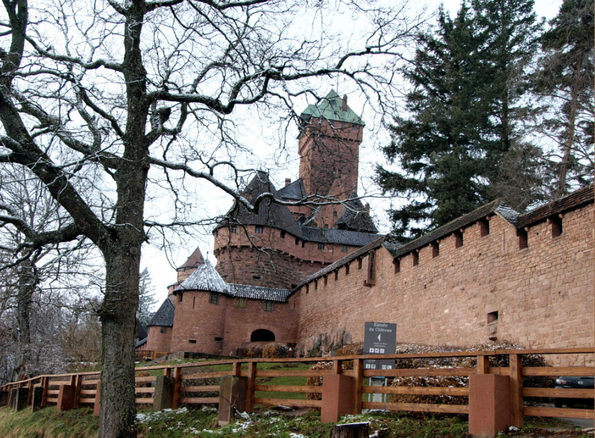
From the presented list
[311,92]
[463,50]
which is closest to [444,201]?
[463,50]

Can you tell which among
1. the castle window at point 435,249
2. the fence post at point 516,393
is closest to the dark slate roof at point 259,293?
the castle window at point 435,249

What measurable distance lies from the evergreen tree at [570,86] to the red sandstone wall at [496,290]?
6.32m

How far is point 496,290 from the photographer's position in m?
16.7

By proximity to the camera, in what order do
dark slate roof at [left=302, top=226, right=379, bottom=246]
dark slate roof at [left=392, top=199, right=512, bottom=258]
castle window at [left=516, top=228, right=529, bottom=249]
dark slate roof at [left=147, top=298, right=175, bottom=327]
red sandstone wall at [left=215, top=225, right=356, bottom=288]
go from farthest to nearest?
dark slate roof at [left=302, top=226, right=379, bottom=246] < dark slate roof at [left=147, top=298, right=175, bottom=327] < red sandstone wall at [left=215, top=225, right=356, bottom=288] < dark slate roof at [left=392, top=199, right=512, bottom=258] < castle window at [left=516, top=228, right=529, bottom=249]

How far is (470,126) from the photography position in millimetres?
27406

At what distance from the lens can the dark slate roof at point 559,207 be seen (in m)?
13.7

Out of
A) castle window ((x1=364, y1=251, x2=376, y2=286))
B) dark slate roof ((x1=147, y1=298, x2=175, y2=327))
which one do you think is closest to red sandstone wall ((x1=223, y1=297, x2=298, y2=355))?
dark slate roof ((x1=147, y1=298, x2=175, y2=327))

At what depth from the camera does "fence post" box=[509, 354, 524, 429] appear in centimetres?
590

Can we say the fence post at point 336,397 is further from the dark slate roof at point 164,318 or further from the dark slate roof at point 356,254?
the dark slate roof at point 164,318

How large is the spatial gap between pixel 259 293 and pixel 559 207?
976 inches

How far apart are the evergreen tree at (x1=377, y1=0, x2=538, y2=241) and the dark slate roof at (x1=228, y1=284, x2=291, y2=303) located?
1116 cm

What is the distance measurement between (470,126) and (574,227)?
14.1 meters

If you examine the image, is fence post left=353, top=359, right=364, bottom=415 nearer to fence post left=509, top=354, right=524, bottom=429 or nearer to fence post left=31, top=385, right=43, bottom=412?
fence post left=509, top=354, right=524, bottom=429

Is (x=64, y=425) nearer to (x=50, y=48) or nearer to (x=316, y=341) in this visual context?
(x=50, y=48)
